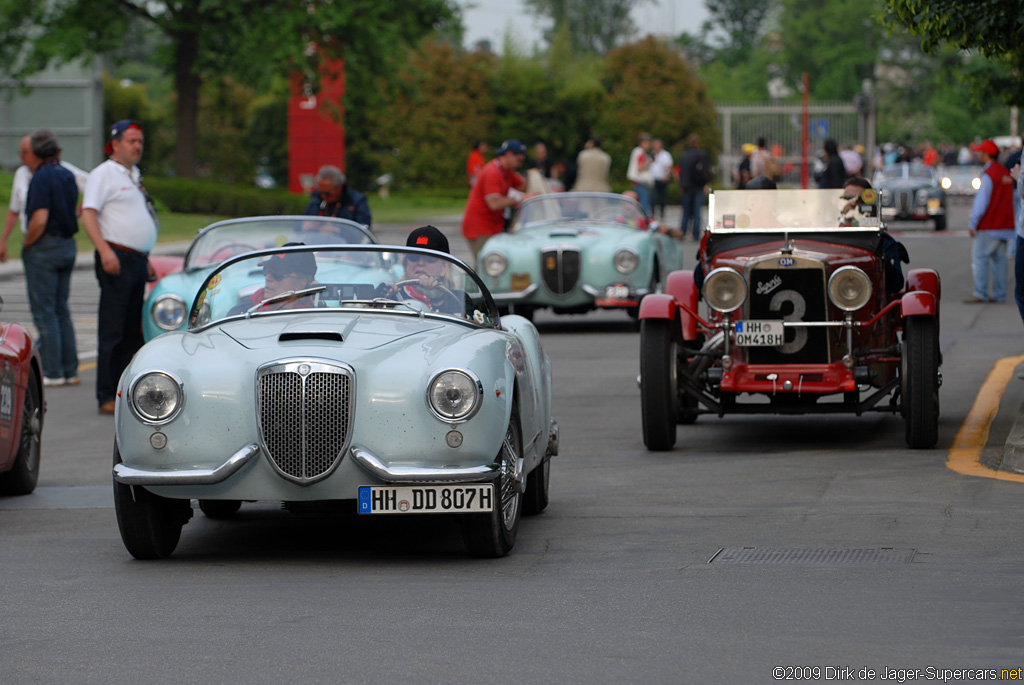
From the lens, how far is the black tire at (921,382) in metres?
9.67

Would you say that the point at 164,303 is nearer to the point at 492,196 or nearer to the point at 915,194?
the point at 492,196

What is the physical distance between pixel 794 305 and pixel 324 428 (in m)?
4.38

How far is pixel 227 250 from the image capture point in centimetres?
1364

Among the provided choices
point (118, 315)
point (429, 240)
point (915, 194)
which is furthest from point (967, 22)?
point (915, 194)

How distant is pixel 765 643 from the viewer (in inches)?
213

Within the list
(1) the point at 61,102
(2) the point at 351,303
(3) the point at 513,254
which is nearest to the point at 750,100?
(1) the point at 61,102

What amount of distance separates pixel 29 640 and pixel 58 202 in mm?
8308

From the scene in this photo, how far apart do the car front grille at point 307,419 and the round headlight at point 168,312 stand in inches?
252

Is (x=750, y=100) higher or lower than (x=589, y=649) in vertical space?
higher

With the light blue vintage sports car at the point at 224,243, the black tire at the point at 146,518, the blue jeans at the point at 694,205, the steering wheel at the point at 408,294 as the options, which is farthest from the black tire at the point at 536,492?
the blue jeans at the point at 694,205

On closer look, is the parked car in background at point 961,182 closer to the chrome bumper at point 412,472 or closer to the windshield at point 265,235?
the windshield at point 265,235

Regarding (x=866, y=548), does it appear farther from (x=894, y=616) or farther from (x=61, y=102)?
(x=61, y=102)

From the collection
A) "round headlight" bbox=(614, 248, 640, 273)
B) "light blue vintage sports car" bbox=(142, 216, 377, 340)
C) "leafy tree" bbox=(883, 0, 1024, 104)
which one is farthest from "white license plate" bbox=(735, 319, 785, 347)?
"round headlight" bbox=(614, 248, 640, 273)

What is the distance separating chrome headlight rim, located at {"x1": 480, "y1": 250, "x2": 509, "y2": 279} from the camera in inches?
701
